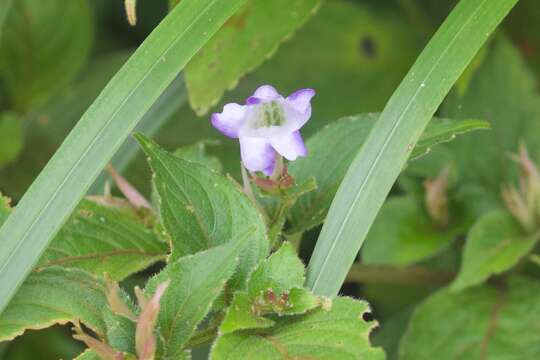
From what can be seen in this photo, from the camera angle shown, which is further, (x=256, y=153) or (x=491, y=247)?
(x=491, y=247)

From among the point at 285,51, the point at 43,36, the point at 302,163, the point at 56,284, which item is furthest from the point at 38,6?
the point at 56,284

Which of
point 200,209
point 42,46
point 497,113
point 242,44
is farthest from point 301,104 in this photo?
point 42,46

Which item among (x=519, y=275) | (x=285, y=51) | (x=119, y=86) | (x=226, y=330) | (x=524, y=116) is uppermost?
(x=285, y=51)

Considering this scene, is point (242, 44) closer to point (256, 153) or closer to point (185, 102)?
point (185, 102)

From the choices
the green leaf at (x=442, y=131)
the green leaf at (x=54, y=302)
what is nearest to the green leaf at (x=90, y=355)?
the green leaf at (x=54, y=302)

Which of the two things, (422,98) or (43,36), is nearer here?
(422,98)

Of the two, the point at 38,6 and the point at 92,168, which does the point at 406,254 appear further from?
the point at 38,6

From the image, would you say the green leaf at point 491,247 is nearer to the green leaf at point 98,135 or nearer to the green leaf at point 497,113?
the green leaf at point 497,113
